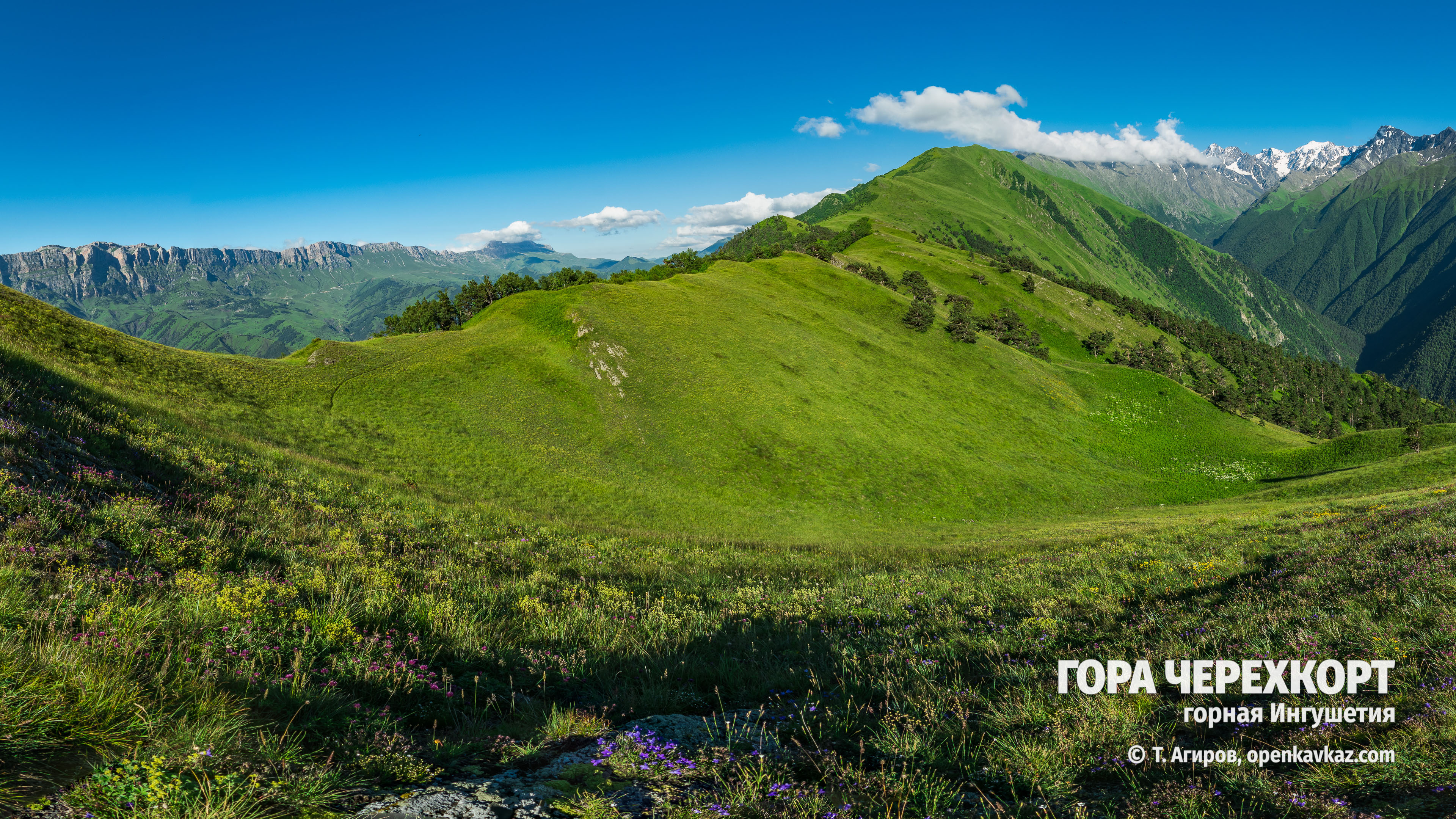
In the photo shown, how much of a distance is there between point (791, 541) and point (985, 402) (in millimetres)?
49296

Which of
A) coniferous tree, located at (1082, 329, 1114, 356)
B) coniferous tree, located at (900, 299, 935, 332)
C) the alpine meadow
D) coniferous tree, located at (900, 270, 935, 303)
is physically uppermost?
coniferous tree, located at (900, 270, 935, 303)

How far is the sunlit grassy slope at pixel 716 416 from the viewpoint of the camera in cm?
3042

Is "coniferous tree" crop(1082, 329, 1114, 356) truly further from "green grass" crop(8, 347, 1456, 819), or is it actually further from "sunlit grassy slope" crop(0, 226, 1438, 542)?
"green grass" crop(8, 347, 1456, 819)

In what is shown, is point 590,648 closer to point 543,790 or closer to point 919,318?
point 543,790

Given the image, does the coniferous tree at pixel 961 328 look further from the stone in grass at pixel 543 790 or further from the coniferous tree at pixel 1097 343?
the stone in grass at pixel 543 790

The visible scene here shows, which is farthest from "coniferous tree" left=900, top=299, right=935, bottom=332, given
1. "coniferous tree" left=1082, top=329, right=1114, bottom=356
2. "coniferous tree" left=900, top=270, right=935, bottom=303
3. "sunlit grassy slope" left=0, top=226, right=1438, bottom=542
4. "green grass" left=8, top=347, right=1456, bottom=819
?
"green grass" left=8, top=347, right=1456, bottom=819

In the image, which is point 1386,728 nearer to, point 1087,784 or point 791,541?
point 1087,784

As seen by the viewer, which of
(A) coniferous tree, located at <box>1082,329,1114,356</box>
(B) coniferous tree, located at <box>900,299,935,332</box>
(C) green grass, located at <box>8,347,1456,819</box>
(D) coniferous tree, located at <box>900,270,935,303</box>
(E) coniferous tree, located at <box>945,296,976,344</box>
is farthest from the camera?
(A) coniferous tree, located at <box>1082,329,1114,356</box>

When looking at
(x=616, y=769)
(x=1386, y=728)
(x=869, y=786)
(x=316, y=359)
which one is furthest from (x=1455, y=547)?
(x=316, y=359)

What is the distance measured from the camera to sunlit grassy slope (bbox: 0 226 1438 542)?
1198 inches

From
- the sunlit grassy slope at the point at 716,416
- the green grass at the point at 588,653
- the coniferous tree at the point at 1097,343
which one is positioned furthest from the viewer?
the coniferous tree at the point at 1097,343

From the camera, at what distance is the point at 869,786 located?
4027 mm

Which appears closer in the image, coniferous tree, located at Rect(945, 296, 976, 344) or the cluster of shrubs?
coniferous tree, located at Rect(945, 296, 976, 344)

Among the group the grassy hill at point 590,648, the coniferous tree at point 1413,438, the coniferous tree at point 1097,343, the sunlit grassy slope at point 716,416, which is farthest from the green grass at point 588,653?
the coniferous tree at point 1097,343
